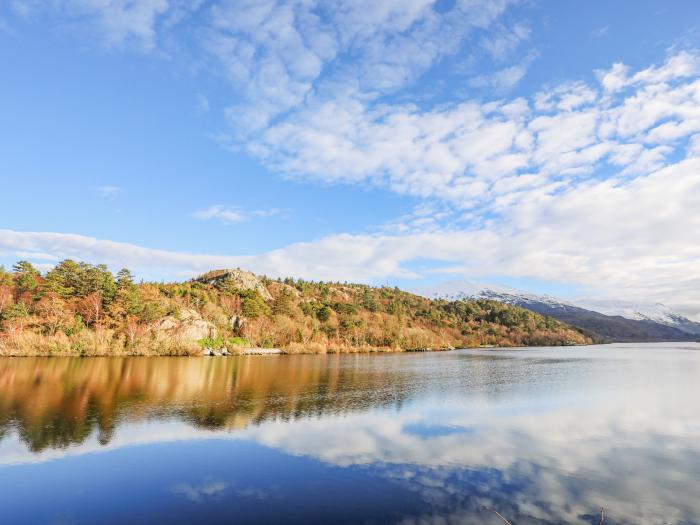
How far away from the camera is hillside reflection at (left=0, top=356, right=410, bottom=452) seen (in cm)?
2617

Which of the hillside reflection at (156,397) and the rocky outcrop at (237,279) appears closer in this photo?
the hillside reflection at (156,397)

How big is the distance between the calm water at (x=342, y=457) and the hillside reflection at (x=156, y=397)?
0.26 m

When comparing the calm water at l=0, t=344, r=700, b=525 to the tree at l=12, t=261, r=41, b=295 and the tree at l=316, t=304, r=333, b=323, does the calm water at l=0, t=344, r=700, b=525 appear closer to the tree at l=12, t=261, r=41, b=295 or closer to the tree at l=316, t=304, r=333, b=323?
the tree at l=12, t=261, r=41, b=295

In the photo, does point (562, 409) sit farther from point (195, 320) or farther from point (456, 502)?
point (195, 320)

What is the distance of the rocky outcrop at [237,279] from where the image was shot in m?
173

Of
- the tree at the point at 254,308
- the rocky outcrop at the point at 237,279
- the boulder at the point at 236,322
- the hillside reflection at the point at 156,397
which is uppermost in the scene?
the rocky outcrop at the point at 237,279

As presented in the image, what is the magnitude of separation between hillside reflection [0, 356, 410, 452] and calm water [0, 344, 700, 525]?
0.26 m

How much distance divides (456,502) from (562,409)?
2300 cm

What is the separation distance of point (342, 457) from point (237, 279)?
535 feet

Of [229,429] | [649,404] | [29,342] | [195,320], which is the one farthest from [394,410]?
[195,320]

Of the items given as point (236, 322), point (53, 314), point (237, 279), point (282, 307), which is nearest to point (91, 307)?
point (53, 314)


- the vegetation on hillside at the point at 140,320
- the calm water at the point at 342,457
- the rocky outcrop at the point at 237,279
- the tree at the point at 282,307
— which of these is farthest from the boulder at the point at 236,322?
the calm water at the point at 342,457

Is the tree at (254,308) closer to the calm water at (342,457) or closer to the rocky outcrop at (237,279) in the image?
the rocky outcrop at (237,279)

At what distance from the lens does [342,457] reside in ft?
67.6
